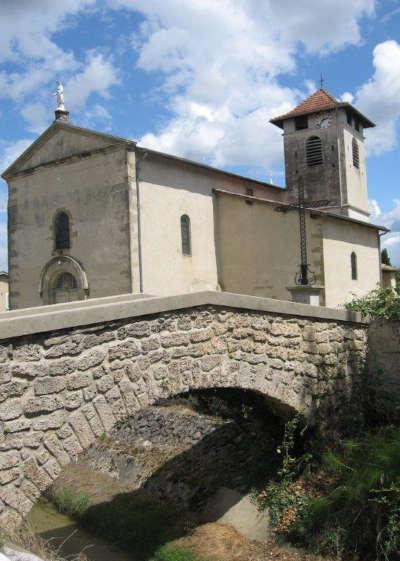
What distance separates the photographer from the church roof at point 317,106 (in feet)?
89.5

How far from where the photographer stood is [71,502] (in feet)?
39.4

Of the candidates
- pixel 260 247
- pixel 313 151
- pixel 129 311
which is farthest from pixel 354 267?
pixel 129 311

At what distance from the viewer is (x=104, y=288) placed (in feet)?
58.5

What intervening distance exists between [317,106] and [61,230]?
15206 mm

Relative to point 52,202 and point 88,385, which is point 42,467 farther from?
point 52,202

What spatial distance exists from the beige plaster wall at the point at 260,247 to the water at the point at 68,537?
9.86 m

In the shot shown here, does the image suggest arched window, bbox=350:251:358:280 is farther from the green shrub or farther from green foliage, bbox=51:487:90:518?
green foliage, bbox=51:487:90:518

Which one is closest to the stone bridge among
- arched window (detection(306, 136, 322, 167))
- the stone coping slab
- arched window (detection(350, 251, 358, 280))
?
the stone coping slab

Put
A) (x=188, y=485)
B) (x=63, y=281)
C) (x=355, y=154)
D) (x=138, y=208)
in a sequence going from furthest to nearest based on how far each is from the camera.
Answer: (x=355, y=154) → (x=63, y=281) → (x=138, y=208) → (x=188, y=485)

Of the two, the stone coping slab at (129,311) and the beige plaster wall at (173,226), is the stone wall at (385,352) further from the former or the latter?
the beige plaster wall at (173,226)

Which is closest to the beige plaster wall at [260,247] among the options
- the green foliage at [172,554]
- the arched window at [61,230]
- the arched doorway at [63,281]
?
the arched doorway at [63,281]

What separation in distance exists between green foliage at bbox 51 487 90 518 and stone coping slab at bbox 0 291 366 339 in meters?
6.06

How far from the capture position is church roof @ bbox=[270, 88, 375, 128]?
27.3 m

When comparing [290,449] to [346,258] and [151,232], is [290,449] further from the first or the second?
[346,258]
